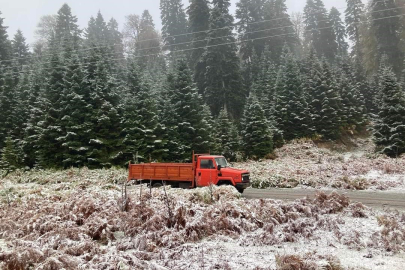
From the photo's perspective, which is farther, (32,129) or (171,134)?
(171,134)

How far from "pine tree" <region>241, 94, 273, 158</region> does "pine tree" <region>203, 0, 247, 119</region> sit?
771 cm

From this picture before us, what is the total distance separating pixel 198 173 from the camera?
55.2 feet

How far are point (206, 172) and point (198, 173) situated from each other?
0.55 meters

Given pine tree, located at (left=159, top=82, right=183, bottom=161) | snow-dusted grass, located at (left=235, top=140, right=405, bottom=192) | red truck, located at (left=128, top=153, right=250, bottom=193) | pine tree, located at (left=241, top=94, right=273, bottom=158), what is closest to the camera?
red truck, located at (left=128, top=153, right=250, bottom=193)

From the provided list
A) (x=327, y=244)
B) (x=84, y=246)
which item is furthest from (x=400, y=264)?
(x=84, y=246)

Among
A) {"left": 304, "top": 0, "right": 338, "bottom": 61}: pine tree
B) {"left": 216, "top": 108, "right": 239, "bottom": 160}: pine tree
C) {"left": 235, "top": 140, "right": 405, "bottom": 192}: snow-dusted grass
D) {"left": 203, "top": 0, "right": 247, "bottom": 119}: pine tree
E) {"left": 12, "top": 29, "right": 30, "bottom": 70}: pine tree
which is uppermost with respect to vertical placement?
{"left": 304, "top": 0, "right": 338, "bottom": 61}: pine tree

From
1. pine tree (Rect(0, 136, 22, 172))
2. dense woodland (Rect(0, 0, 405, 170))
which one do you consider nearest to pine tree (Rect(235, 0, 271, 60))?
dense woodland (Rect(0, 0, 405, 170))

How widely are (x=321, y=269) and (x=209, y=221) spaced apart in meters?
3.70

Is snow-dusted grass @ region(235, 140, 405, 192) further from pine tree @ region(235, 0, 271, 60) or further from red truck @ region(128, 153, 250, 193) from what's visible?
pine tree @ region(235, 0, 271, 60)

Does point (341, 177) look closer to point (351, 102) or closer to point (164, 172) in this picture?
point (164, 172)

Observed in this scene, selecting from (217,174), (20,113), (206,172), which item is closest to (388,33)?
(217,174)

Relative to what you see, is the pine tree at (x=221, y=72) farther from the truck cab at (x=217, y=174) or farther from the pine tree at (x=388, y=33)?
the truck cab at (x=217, y=174)

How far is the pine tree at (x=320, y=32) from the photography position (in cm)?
6141

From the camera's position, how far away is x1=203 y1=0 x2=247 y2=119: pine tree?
4222 centimetres
